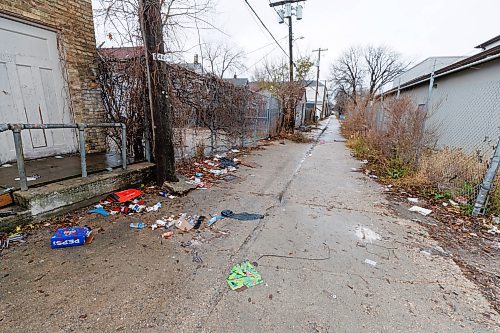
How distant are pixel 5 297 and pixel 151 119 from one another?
3.11m

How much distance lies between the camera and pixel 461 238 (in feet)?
10.7

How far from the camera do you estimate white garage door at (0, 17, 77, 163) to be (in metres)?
4.23

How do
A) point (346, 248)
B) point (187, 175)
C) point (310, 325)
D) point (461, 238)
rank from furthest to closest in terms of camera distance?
point (187, 175) → point (461, 238) → point (346, 248) → point (310, 325)

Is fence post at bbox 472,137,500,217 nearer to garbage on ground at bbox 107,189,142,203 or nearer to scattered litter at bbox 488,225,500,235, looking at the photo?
scattered litter at bbox 488,225,500,235

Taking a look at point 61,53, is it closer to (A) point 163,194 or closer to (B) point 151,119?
(B) point 151,119

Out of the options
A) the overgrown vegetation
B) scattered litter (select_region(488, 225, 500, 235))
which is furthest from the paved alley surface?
the overgrown vegetation

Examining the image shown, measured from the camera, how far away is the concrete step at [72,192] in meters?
3.04

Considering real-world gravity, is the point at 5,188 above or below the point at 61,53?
below

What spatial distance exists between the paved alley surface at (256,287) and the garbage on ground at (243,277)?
0.06 metres

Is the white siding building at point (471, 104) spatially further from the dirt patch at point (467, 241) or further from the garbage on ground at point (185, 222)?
the garbage on ground at point (185, 222)

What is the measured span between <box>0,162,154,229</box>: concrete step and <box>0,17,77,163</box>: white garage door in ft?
6.14

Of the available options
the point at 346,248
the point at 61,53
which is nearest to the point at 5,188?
the point at 61,53

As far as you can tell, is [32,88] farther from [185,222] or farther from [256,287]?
[256,287]

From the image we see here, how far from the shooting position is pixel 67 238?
271 cm
